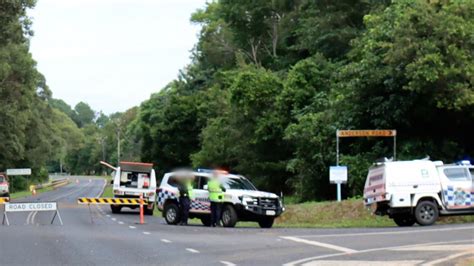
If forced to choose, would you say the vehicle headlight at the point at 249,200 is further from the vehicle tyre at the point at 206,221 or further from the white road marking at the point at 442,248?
the white road marking at the point at 442,248

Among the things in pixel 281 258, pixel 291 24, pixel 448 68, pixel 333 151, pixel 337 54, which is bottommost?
pixel 281 258

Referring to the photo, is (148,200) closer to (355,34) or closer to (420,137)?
(420,137)

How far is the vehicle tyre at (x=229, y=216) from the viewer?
23688 millimetres

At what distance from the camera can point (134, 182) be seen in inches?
1448

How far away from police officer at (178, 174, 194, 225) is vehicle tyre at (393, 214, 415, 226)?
691 centimetres

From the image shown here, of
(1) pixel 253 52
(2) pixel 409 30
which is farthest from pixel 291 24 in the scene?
(2) pixel 409 30

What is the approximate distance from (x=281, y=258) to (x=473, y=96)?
1737 cm

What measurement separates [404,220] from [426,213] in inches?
57.0

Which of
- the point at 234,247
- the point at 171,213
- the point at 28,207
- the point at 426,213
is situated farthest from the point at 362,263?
the point at 28,207

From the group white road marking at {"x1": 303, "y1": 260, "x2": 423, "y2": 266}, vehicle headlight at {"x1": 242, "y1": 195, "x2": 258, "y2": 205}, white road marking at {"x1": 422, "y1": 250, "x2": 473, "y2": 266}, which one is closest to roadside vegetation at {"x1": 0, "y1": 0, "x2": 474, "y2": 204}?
vehicle headlight at {"x1": 242, "y1": 195, "x2": 258, "y2": 205}

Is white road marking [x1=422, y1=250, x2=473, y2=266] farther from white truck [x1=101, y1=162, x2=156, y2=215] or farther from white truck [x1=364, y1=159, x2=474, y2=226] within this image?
white truck [x1=101, y1=162, x2=156, y2=215]

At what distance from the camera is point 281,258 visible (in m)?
14.0

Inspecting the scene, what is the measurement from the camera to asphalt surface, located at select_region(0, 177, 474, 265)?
13.6 metres

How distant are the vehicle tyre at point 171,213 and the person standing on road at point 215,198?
195 cm
